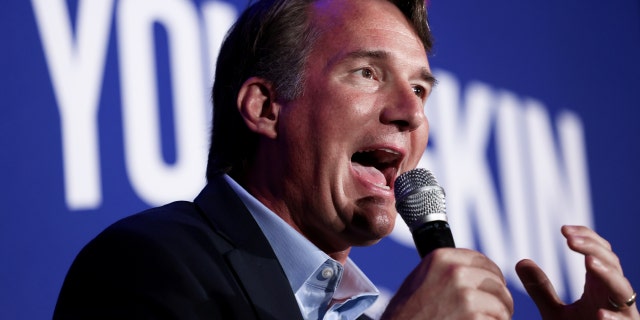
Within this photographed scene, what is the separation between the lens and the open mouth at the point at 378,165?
1.84 m

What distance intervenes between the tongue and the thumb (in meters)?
0.35

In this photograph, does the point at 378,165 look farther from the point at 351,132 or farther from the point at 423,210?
the point at 423,210

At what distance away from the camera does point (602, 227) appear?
3594 mm

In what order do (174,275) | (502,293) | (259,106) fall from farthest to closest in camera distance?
1. (259,106)
2. (174,275)
3. (502,293)

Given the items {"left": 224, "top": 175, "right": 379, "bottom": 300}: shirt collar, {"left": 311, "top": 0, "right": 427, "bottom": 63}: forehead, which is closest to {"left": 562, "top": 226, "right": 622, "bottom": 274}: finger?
{"left": 224, "top": 175, "right": 379, "bottom": 300}: shirt collar

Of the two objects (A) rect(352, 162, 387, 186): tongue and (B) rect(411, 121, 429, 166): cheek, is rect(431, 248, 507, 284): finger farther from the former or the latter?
(B) rect(411, 121, 429, 166): cheek

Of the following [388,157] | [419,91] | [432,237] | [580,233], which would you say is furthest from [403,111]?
[432,237]

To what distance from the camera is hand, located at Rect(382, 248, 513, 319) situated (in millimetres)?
1137

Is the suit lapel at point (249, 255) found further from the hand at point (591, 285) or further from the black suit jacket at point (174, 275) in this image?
the hand at point (591, 285)

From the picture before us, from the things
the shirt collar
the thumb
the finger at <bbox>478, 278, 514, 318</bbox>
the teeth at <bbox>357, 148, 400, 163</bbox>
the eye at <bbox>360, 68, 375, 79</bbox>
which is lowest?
the thumb

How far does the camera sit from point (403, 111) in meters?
1.81

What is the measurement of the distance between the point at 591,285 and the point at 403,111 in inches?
21.0

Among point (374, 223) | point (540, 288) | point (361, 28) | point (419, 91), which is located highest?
point (361, 28)

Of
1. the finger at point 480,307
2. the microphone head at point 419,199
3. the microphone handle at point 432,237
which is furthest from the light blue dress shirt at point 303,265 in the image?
the finger at point 480,307
